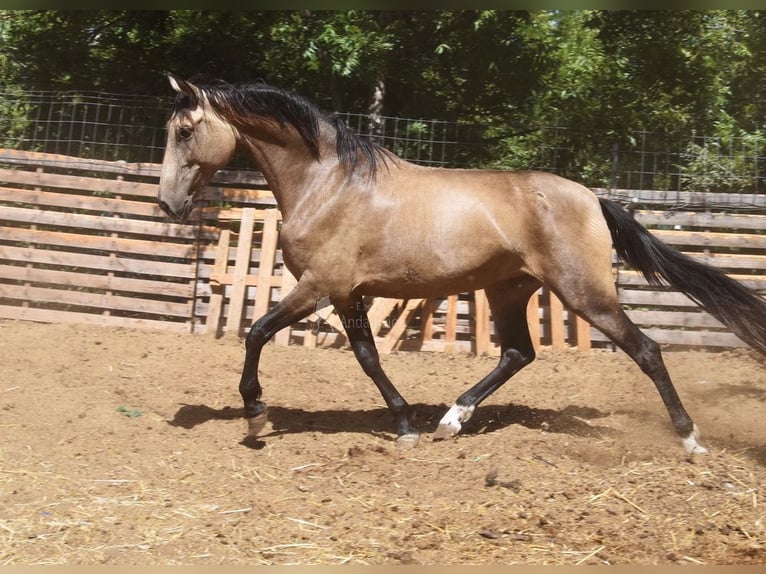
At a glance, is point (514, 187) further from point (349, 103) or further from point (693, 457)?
point (349, 103)

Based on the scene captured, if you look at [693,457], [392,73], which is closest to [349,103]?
[392,73]

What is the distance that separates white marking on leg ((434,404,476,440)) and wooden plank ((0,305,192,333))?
4139 millimetres

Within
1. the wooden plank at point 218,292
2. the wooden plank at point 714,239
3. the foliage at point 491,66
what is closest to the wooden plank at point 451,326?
the foliage at point 491,66

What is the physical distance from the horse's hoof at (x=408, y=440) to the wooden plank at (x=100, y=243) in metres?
4.28

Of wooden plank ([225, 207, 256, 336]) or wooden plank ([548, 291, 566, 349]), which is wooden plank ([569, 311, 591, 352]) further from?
wooden plank ([225, 207, 256, 336])

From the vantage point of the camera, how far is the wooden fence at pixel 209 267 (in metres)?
8.11

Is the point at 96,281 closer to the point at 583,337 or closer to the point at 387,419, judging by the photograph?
the point at 387,419

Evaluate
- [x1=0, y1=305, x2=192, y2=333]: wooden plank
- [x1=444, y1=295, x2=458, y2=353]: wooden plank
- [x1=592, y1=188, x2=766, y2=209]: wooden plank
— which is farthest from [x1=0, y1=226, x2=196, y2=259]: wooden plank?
[x1=592, y1=188, x2=766, y2=209]: wooden plank

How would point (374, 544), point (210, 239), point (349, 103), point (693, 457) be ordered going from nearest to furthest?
point (374, 544), point (693, 457), point (210, 239), point (349, 103)

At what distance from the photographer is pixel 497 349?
818cm

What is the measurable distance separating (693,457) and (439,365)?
3259mm

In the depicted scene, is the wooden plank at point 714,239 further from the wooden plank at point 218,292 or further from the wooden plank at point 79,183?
the wooden plank at point 79,183

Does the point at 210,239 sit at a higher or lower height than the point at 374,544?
higher

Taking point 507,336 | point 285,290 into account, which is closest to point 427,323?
point 285,290
